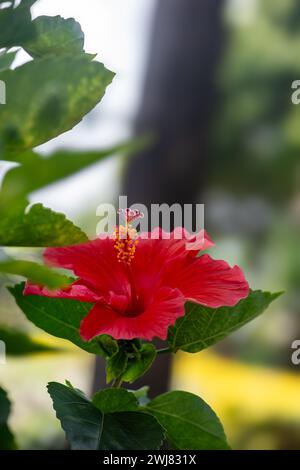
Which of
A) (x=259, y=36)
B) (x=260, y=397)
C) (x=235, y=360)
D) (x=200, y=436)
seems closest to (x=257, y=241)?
(x=235, y=360)

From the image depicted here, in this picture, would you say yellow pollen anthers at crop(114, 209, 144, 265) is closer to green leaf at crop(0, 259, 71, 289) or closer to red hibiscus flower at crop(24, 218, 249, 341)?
red hibiscus flower at crop(24, 218, 249, 341)

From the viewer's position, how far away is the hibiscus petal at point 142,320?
13.2 inches

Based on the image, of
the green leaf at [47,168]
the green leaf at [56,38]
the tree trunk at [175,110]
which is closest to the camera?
the green leaf at [47,168]

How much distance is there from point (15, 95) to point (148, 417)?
0.16m

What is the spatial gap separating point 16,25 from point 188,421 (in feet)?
0.67

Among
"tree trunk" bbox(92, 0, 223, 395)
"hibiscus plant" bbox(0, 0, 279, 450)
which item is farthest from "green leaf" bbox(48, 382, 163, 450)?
"tree trunk" bbox(92, 0, 223, 395)

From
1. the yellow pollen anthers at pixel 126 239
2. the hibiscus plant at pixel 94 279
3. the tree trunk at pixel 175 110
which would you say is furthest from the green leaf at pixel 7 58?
the tree trunk at pixel 175 110

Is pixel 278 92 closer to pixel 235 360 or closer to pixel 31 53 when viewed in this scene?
pixel 235 360

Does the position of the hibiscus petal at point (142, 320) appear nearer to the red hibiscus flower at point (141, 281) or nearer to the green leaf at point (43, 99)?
the red hibiscus flower at point (141, 281)

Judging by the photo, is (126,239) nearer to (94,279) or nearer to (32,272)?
(94,279)

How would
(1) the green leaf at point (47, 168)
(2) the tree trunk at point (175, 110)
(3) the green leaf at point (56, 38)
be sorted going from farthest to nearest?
1. (2) the tree trunk at point (175, 110)
2. (3) the green leaf at point (56, 38)
3. (1) the green leaf at point (47, 168)

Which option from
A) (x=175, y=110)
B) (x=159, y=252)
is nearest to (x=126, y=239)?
(x=159, y=252)

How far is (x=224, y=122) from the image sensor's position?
6781 mm

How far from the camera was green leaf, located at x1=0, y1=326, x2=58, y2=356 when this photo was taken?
34 centimetres
